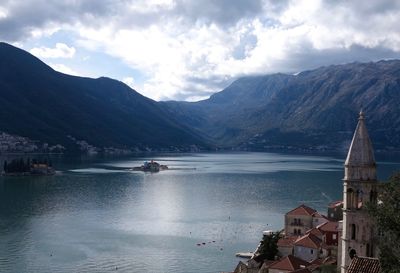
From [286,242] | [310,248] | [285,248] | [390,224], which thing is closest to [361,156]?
[390,224]

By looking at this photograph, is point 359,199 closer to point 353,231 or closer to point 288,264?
point 353,231

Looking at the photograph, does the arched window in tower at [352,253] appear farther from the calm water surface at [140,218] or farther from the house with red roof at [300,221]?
the house with red roof at [300,221]

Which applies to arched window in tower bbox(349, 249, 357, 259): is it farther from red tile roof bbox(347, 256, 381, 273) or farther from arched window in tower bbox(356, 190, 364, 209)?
red tile roof bbox(347, 256, 381, 273)

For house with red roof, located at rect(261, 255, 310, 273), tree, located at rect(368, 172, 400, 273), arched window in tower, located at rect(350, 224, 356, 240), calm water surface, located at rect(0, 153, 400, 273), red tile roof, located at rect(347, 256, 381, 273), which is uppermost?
tree, located at rect(368, 172, 400, 273)

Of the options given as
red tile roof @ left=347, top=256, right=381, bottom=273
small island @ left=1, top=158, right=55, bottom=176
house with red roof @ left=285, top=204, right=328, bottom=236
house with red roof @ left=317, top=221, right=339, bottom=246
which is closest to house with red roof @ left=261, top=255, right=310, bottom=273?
house with red roof @ left=317, top=221, right=339, bottom=246

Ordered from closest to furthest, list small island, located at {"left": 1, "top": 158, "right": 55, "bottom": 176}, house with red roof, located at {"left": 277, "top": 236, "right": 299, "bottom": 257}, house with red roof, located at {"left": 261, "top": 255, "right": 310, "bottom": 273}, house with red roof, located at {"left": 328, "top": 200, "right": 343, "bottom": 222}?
house with red roof, located at {"left": 261, "top": 255, "right": 310, "bottom": 273}, house with red roof, located at {"left": 277, "top": 236, "right": 299, "bottom": 257}, house with red roof, located at {"left": 328, "top": 200, "right": 343, "bottom": 222}, small island, located at {"left": 1, "top": 158, "right": 55, "bottom": 176}

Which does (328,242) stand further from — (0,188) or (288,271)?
(0,188)
